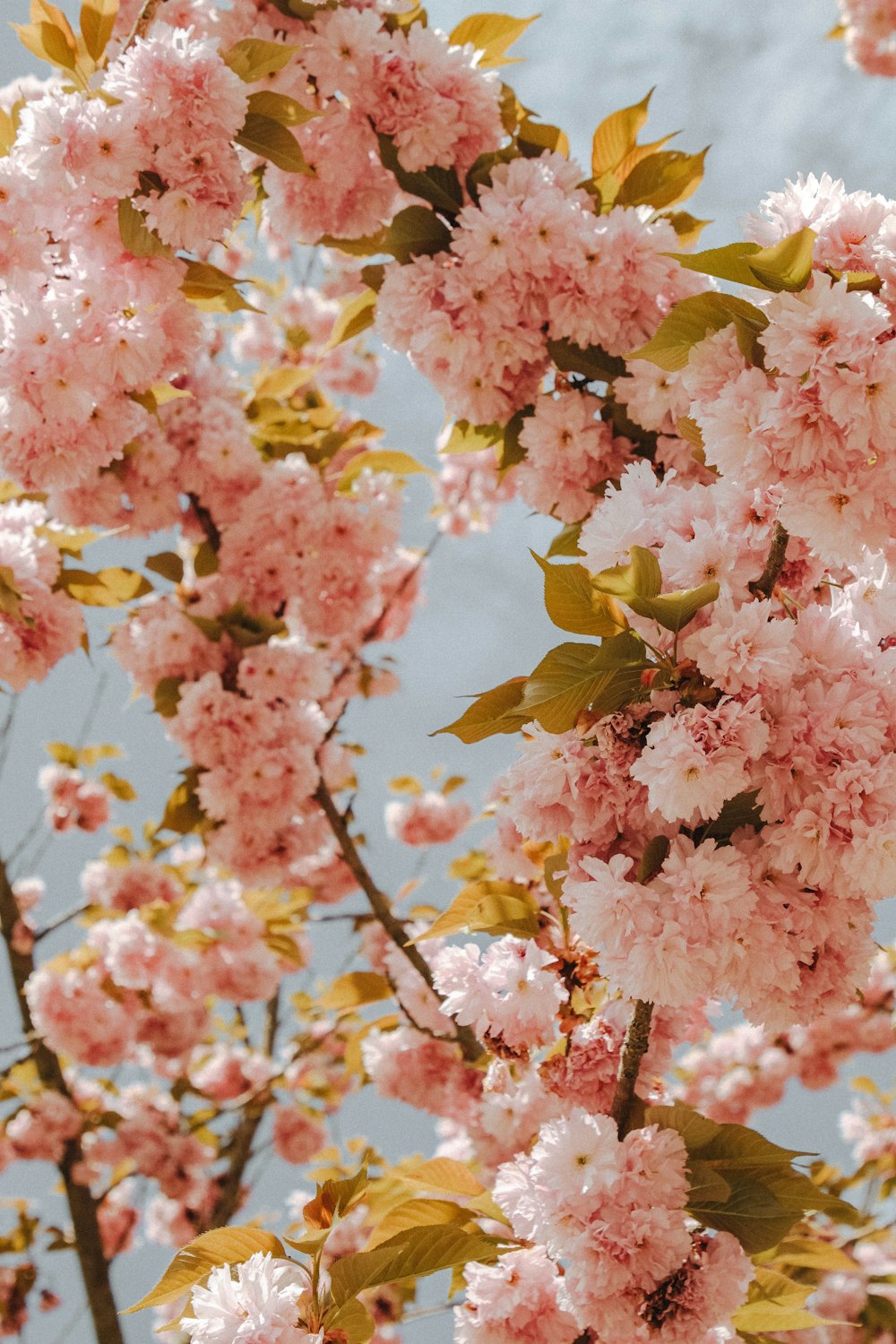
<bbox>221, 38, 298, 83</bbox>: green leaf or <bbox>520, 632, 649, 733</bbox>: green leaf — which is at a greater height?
<bbox>221, 38, 298, 83</bbox>: green leaf

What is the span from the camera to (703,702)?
1.01 m

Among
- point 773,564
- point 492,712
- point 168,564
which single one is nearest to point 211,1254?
point 492,712

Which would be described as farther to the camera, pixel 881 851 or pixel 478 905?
pixel 478 905

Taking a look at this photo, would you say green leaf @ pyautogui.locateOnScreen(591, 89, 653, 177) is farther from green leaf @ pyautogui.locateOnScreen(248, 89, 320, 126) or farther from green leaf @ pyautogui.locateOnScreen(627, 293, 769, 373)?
green leaf @ pyautogui.locateOnScreen(627, 293, 769, 373)

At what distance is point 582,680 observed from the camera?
102 cm

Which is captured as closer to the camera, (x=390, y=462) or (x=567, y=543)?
(x=567, y=543)

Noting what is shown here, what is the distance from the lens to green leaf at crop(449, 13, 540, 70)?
1967mm

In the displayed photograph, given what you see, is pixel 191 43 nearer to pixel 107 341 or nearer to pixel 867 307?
pixel 107 341

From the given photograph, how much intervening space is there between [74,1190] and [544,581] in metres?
3.91

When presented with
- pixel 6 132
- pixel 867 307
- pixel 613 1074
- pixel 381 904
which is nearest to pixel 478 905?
pixel 613 1074

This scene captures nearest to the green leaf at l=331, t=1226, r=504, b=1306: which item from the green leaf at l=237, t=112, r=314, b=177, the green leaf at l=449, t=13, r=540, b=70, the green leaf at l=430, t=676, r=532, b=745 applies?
the green leaf at l=430, t=676, r=532, b=745

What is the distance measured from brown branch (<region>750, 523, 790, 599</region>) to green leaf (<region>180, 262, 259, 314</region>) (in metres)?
1.05

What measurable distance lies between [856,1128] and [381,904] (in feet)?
15.0

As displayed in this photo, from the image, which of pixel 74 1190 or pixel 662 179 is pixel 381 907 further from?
pixel 74 1190
